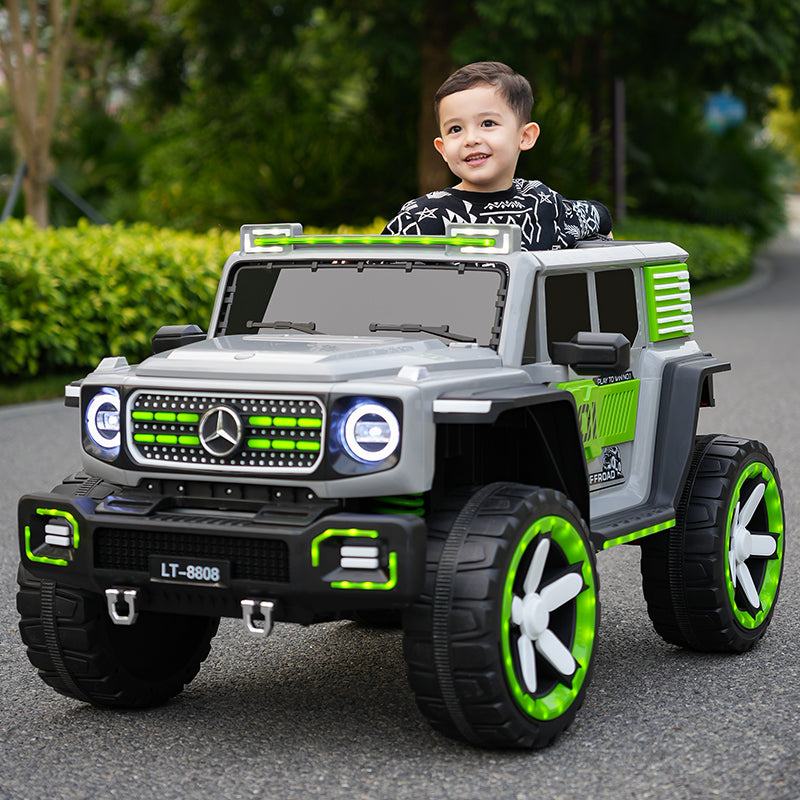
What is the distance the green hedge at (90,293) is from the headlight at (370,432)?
903 cm

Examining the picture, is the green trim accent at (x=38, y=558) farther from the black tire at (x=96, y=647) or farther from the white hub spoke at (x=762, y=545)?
the white hub spoke at (x=762, y=545)

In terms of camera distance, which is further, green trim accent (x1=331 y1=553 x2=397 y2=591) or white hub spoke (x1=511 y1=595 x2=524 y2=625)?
white hub spoke (x1=511 y1=595 x2=524 y2=625)

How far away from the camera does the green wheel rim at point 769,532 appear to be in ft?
17.7

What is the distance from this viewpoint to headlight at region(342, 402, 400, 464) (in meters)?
4.07

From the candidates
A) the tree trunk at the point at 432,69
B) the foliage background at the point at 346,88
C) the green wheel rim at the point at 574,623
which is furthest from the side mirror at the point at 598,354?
the tree trunk at the point at 432,69

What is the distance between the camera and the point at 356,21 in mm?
24703

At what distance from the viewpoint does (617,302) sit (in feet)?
17.3

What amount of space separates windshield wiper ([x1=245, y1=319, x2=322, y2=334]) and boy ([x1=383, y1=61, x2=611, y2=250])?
656 millimetres

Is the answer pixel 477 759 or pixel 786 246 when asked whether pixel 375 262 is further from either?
pixel 786 246

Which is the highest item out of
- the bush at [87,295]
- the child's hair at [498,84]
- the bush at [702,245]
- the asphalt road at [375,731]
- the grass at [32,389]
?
the child's hair at [498,84]

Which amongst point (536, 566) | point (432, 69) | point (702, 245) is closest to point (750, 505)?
point (536, 566)

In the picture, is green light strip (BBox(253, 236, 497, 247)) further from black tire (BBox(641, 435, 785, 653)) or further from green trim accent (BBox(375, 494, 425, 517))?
black tire (BBox(641, 435, 785, 653))

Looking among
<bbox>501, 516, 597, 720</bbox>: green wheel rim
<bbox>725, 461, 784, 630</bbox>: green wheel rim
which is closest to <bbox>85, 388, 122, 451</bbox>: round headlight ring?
<bbox>501, 516, 597, 720</bbox>: green wheel rim

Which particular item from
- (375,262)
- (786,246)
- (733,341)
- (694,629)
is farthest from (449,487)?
(786,246)
